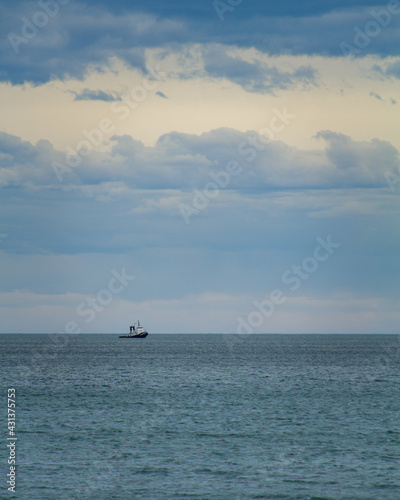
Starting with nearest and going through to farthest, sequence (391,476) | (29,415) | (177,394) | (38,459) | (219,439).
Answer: (391,476), (38,459), (219,439), (29,415), (177,394)

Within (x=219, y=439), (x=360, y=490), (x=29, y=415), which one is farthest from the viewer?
(x=29, y=415)

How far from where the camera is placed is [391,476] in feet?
132

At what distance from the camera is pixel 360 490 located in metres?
37.3

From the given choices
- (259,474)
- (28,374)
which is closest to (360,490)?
Result: (259,474)

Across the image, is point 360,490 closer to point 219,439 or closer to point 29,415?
point 219,439

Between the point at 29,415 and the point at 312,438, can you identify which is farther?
the point at 29,415

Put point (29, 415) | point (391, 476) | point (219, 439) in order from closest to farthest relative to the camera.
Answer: point (391, 476) < point (219, 439) < point (29, 415)

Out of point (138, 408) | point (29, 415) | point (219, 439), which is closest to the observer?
point (219, 439)

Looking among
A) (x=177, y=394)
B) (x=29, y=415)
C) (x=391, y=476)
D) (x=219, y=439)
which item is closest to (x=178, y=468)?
(x=219, y=439)

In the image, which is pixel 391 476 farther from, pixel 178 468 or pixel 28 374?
pixel 28 374

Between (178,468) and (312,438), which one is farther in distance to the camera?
(312,438)

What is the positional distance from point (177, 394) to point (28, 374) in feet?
138

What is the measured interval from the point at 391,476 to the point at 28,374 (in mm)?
83292

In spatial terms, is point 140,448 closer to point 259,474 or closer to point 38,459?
point 38,459
